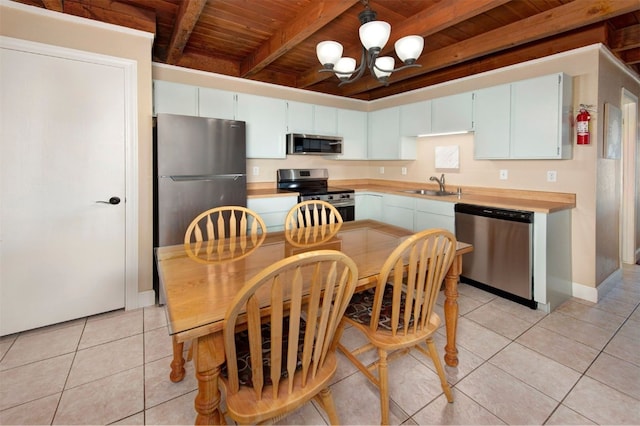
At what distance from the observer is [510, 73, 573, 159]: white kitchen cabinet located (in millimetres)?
2723

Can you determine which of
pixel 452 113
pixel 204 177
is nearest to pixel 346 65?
pixel 204 177

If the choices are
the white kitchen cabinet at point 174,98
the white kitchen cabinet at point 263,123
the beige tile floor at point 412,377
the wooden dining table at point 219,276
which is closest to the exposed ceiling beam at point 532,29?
the white kitchen cabinet at point 263,123

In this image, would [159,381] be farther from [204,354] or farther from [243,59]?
[243,59]

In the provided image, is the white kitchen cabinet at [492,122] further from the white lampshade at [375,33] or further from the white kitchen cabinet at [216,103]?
the white kitchen cabinet at [216,103]

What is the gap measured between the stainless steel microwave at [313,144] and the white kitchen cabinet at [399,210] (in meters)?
0.96

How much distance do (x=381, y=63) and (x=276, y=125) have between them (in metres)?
1.90

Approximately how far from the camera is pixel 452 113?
11.6ft

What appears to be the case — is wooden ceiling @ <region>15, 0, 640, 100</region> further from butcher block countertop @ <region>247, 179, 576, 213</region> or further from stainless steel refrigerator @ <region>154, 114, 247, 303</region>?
butcher block countertop @ <region>247, 179, 576, 213</region>

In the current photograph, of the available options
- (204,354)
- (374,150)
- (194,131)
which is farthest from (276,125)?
(204,354)

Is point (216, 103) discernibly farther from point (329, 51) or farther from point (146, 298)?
point (146, 298)

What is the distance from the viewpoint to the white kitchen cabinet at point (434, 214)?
325 cm

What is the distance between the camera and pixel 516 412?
156cm

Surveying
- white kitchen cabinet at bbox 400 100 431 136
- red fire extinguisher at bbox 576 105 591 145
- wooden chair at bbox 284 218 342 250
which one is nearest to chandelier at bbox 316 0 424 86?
wooden chair at bbox 284 218 342 250

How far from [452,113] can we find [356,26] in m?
1.49
